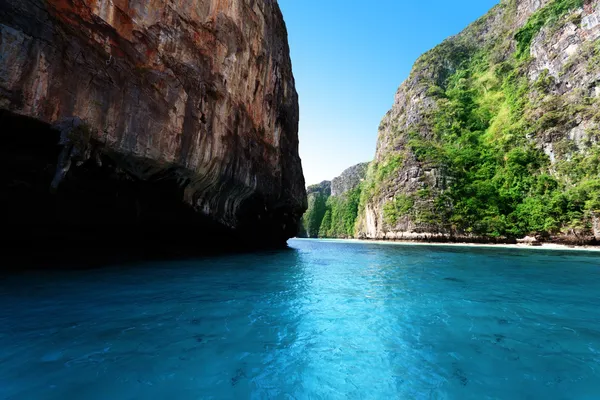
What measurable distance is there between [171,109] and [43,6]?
12.4 feet

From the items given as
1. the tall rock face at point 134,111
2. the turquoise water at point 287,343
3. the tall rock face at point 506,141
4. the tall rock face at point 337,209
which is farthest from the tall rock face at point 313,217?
the turquoise water at point 287,343

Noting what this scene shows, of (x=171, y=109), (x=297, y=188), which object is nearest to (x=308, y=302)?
(x=171, y=109)

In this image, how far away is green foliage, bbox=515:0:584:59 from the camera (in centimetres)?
3778

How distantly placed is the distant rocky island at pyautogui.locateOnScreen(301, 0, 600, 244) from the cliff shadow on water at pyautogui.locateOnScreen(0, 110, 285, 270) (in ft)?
110

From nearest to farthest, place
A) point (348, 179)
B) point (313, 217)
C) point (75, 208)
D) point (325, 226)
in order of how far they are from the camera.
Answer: point (75, 208), point (325, 226), point (313, 217), point (348, 179)

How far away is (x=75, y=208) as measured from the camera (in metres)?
10.0

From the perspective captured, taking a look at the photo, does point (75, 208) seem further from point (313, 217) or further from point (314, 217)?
point (314, 217)

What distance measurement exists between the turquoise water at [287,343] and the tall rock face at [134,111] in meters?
3.54

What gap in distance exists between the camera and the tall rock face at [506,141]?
29031 millimetres

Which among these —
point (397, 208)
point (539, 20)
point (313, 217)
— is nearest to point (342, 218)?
point (313, 217)

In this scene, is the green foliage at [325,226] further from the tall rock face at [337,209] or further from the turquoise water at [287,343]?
the turquoise water at [287,343]

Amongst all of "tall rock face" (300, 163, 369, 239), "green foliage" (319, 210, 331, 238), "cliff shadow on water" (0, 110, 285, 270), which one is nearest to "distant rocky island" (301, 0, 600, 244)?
"tall rock face" (300, 163, 369, 239)

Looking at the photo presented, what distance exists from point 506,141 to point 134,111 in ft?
147

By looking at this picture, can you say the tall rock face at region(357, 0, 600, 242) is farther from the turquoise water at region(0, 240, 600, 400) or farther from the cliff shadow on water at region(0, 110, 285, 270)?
the cliff shadow on water at region(0, 110, 285, 270)
